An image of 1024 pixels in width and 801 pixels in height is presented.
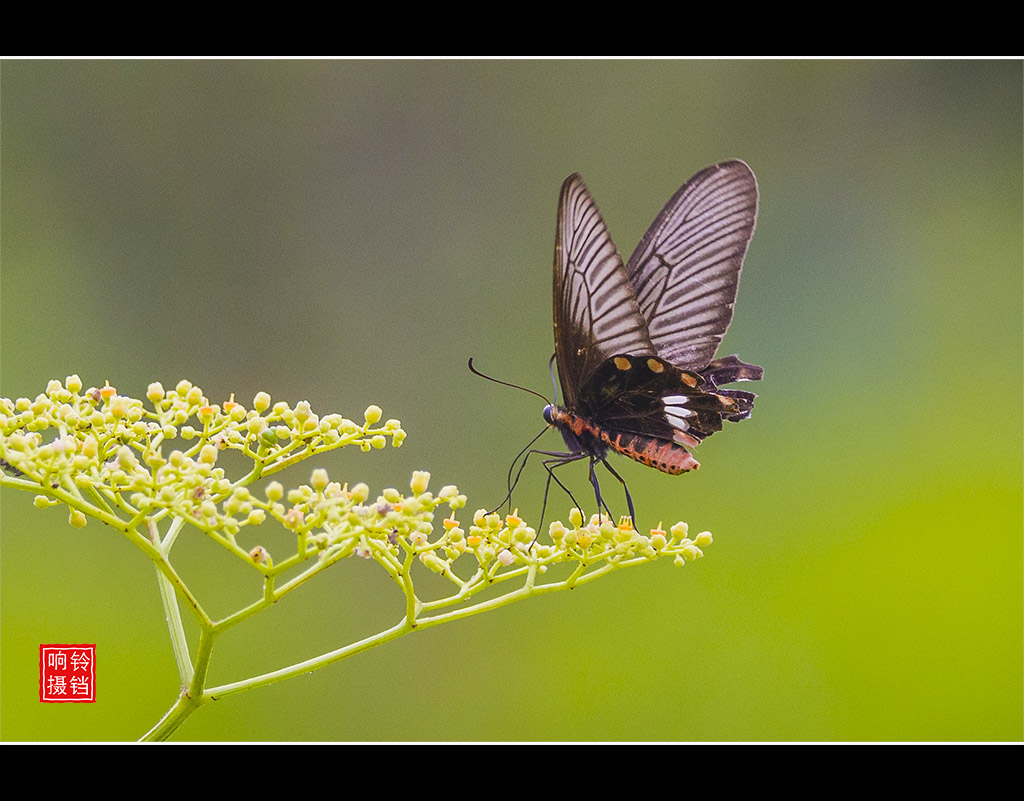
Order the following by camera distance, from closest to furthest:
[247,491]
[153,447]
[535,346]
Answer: [247,491]
[153,447]
[535,346]

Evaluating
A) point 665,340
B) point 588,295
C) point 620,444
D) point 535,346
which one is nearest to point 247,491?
point 588,295

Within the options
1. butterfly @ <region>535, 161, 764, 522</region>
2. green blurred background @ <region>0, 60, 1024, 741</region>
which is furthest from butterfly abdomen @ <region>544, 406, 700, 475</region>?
green blurred background @ <region>0, 60, 1024, 741</region>

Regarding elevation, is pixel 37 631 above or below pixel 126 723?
above

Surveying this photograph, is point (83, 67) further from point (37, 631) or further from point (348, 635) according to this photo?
point (348, 635)

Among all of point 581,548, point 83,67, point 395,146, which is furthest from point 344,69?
point 581,548

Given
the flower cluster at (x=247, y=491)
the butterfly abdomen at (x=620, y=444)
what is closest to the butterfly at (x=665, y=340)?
the butterfly abdomen at (x=620, y=444)

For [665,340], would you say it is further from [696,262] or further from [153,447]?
[153,447]
